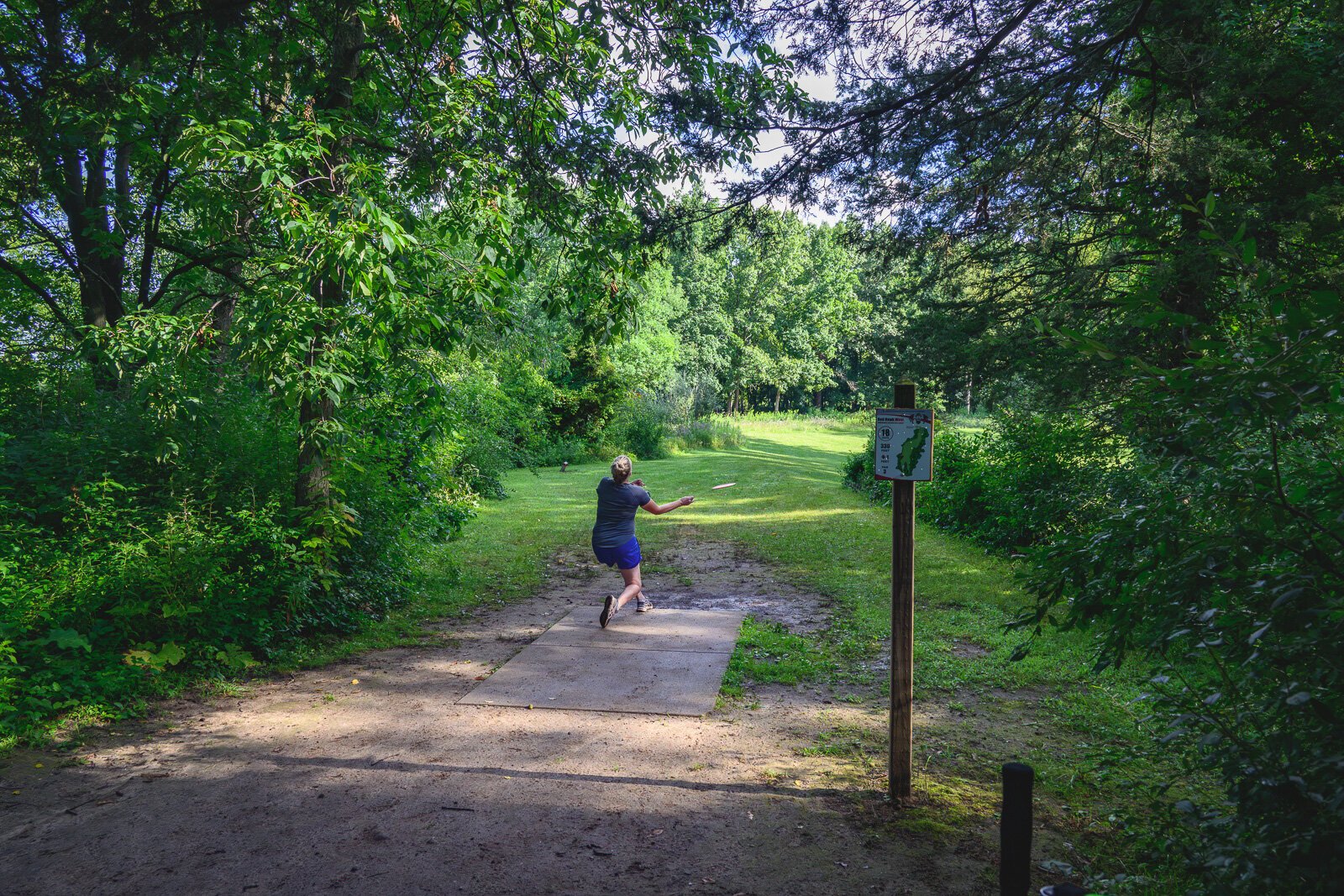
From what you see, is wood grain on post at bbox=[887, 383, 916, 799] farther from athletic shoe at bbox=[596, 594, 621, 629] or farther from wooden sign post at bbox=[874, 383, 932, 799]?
athletic shoe at bbox=[596, 594, 621, 629]

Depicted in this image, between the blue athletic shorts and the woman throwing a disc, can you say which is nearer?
the woman throwing a disc

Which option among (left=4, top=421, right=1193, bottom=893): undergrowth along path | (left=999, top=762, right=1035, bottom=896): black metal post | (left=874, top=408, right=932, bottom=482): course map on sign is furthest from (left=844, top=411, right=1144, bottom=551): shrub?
(left=999, top=762, right=1035, bottom=896): black metal post

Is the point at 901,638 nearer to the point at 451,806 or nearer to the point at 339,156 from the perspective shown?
the point at 451,806

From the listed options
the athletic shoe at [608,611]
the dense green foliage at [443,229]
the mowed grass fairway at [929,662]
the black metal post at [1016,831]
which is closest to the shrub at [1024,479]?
the dense green foliage at [443,229]

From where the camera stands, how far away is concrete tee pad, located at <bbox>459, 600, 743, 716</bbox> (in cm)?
626

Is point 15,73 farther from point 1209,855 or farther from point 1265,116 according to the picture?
point 1265,116

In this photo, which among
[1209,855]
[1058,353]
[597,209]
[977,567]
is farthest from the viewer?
[977,567]

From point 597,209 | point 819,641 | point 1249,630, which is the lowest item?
point 819,641

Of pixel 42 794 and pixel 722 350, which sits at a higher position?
pixel 722 350

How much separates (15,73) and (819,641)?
8.83 metres

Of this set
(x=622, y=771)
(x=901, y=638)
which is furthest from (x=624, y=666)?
(x=901, y=638)

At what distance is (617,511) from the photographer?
8.38 meters

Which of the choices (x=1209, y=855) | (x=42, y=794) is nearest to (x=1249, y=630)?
(x=1209, y=855)

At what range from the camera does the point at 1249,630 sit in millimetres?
2703
